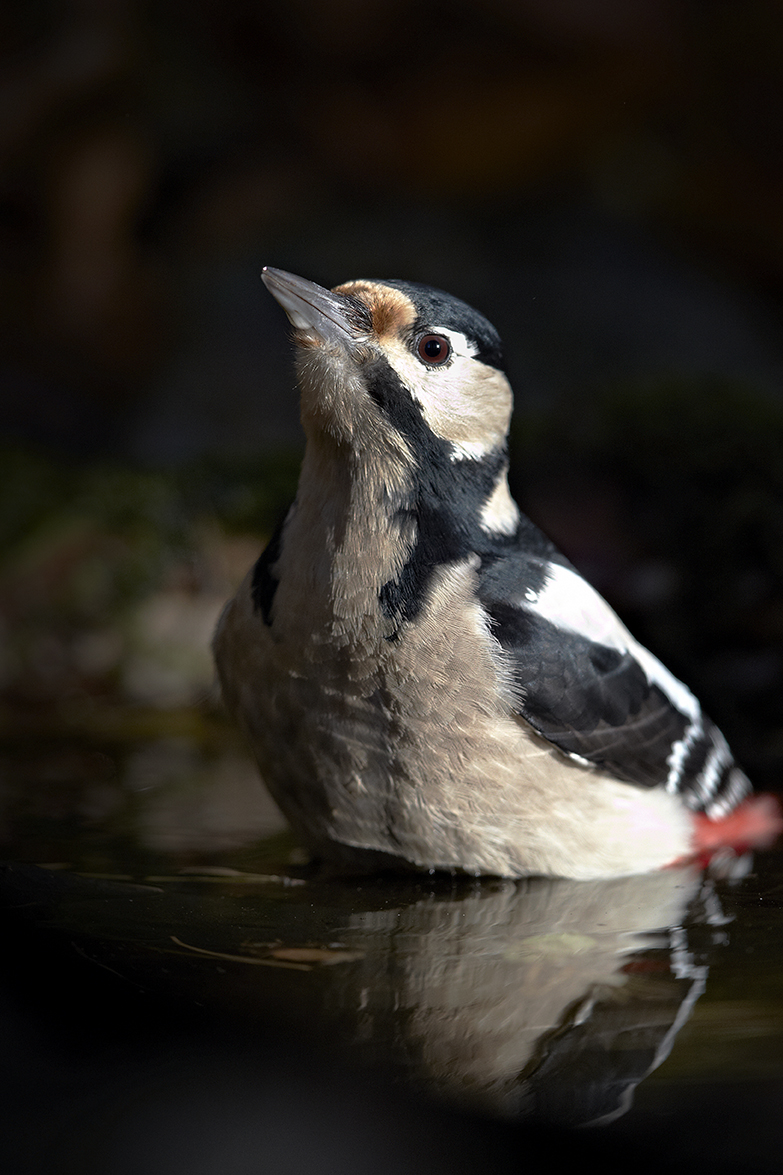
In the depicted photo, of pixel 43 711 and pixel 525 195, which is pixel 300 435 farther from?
pixel 43 711

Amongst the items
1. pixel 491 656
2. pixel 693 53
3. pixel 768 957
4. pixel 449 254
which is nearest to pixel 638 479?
pixel 491 656

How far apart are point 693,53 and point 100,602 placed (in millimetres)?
3970

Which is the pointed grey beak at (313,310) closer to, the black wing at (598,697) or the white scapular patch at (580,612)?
the black wing at (598,697)

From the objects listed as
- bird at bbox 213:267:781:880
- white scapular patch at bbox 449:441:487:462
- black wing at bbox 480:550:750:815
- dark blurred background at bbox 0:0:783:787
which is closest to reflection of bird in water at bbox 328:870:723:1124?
bird at bbox 213:267:781:880

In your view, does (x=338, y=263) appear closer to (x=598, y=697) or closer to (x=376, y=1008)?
(x=598, y=697)

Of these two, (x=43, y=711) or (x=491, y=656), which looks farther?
(x=43, y=711)

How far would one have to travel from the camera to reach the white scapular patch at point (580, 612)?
7.66 feet

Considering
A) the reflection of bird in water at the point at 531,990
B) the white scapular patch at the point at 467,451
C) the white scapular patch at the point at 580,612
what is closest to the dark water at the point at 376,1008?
the reflection of bird in water at the point at 531,990

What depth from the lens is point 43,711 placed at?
12.7 ft

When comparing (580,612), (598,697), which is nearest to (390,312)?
(580,612)

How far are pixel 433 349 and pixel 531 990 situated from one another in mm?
1249

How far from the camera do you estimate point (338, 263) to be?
664cm

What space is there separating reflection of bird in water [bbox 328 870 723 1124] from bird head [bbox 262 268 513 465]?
3.07ft

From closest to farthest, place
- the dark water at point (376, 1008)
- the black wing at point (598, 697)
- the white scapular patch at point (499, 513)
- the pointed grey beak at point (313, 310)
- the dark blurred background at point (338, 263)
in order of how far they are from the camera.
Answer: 1. the dark water at point (376, 1008)
2. the pointed grey beak at point (313, 310)
3. the black wing at point (598, 697)
4. the white scapular patch at point (499, 513)
5. the dark blurred background at point (338, 263)
